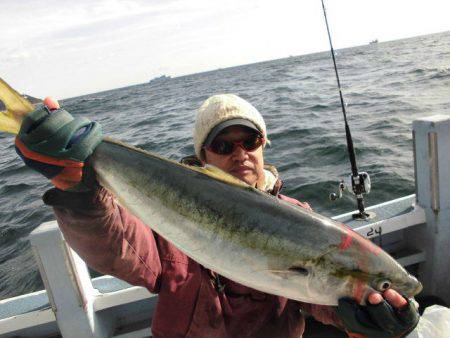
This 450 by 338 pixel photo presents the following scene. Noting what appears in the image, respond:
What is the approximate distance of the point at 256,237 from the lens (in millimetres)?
1997

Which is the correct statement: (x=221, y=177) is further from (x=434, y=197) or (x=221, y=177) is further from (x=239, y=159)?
(x=434, y=197)

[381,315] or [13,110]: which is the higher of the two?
[13,110]

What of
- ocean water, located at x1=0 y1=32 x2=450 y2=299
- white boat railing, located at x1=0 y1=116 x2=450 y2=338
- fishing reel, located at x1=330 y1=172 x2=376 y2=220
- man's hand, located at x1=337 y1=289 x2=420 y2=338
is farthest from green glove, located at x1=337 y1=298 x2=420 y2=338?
ocean water, located at x1=0 y1=32 x2=450 y2=299

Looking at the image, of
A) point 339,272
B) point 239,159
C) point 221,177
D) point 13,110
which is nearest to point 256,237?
point 221,177

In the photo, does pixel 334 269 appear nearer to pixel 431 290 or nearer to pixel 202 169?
pixel 202 169

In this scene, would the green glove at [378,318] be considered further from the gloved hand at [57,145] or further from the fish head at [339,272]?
the gloved hand at [57,145]

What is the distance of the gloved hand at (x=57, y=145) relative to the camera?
2080 millimetres

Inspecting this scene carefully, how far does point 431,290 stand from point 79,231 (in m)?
4.23

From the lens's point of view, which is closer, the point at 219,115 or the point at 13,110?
the point at 13,110

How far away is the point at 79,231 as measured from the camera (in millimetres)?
2240

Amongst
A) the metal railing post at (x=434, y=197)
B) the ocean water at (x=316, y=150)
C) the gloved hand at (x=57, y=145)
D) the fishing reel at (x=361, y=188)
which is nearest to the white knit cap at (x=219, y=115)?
the gloved hand at (x=57, y=145)

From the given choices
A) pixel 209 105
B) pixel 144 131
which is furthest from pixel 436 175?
pixel 144 131

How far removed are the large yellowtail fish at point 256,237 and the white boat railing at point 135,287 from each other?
160 centimetres

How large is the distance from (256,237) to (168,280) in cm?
90
